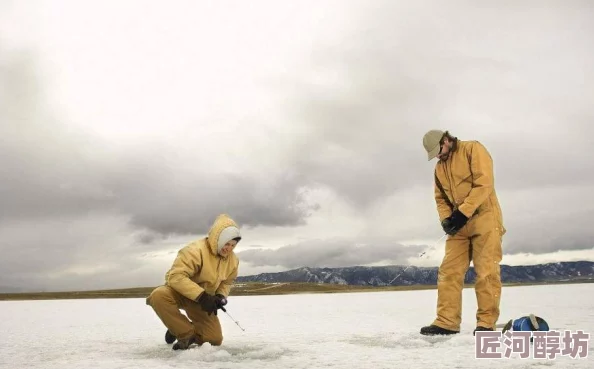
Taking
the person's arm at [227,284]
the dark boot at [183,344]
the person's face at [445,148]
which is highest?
the person's face at [445,148]

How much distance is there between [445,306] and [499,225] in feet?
3.35

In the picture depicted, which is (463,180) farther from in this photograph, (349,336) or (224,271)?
(224,271)

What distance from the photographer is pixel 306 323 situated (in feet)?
24.1

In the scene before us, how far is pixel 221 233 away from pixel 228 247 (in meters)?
0.16

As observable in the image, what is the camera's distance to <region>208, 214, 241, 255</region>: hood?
4.61m

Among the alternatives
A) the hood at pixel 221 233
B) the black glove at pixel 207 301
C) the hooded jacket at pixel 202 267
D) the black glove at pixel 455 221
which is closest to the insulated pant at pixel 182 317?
the hooded jacket at pixel 202 267

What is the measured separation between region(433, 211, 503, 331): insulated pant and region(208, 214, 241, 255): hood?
237cm

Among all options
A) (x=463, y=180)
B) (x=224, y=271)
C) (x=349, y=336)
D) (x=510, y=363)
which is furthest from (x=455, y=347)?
(x=224, y=271)

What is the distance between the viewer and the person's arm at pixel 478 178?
517 cm

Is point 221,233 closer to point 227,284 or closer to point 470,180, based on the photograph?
point 227,284

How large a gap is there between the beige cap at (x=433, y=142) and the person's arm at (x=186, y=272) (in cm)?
A: 258

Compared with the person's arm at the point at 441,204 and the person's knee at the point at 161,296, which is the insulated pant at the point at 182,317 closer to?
the person's knee at the point at 161,296

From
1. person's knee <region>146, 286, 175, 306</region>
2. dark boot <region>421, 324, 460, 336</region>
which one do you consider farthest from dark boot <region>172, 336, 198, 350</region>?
dark boot <region>421, 324, 460, 336</region>

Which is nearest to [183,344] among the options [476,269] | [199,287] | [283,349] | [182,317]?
[182,317]
